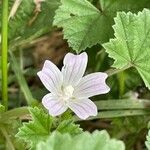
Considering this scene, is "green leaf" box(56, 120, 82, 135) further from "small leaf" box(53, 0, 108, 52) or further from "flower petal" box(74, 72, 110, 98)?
"small leaf" box(53, 0, 108, 52)

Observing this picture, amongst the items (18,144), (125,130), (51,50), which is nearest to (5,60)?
(18,144)

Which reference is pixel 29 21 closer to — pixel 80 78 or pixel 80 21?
pixel 80 21

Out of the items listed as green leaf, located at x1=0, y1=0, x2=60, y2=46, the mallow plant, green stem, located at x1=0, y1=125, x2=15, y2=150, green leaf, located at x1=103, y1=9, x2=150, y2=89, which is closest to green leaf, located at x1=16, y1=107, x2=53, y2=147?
the mallow plant

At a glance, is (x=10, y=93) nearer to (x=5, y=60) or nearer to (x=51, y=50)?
(x=51, y=50)

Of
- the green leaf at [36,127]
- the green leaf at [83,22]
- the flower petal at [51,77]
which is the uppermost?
the green leaf at [83,22]

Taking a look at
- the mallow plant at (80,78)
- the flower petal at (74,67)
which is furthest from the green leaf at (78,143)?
the flower petal at (74,67)

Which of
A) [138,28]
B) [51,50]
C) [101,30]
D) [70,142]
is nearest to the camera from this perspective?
[70,142]

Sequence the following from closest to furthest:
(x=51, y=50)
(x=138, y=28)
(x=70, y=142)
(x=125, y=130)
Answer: (x=70, y=142), (x=138, y=28), (x=125, y=130), (x=51, y=50)

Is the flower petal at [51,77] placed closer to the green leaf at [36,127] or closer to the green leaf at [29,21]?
the green leaf at [36,127]

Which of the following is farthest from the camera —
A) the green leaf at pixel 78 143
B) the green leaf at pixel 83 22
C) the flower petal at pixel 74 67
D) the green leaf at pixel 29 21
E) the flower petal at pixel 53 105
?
the green leaf at pixel 29 21
